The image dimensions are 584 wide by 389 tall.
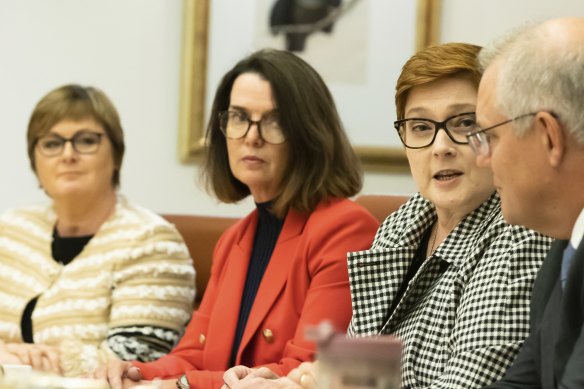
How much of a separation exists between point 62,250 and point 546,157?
2.06 m

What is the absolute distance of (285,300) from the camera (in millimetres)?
2658

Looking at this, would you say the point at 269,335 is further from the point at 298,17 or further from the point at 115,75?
the point at 115,75

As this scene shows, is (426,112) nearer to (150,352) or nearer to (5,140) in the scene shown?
(150,352)

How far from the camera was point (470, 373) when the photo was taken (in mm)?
1951

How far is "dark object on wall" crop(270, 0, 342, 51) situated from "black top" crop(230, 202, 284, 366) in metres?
1.32

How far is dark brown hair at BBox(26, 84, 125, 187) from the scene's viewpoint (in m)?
3.46

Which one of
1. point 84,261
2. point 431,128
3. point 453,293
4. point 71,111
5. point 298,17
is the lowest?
point 84,261

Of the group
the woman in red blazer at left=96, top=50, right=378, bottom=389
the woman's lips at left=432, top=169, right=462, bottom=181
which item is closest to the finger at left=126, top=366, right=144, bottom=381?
the woman in red blazer at left=96, top=50, right=378, bottom=389

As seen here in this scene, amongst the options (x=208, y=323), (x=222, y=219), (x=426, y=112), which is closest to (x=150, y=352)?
(x=208, y=323)

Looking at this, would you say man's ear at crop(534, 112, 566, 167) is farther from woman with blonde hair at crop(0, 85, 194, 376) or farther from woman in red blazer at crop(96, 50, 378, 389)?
woman with blonde hair at crop(0, 85, 194, 376)

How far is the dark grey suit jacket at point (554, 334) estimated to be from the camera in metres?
1.65

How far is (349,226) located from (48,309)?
1.12 m

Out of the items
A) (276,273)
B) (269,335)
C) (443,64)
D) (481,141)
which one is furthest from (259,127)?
(481,141)

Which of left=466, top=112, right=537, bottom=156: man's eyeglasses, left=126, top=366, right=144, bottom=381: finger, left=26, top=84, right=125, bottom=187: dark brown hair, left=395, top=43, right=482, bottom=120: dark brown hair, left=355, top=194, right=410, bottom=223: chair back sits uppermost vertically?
left=395, top=43, right=482, bottom=120: dark brown hair
